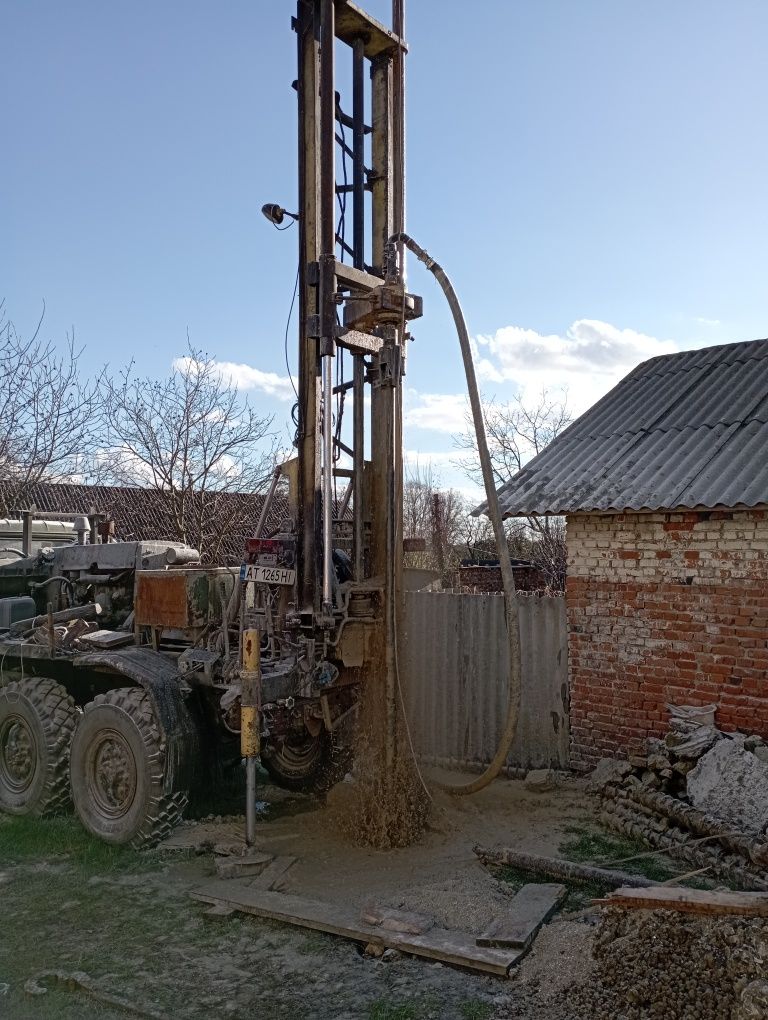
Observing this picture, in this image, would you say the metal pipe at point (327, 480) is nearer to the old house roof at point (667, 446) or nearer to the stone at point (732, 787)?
the old house roof at point (667, 446)

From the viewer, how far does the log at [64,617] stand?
295 inches

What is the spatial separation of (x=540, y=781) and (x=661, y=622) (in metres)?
1.73

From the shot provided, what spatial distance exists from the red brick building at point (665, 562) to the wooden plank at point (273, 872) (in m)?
3.22

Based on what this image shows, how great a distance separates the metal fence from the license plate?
2.03m

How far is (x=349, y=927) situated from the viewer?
4.41 metres

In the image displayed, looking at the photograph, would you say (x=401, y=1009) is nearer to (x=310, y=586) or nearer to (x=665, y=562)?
(x=310, y=586)

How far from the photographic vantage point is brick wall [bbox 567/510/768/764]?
657cm

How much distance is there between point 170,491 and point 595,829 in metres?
12.6

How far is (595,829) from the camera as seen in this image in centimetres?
627

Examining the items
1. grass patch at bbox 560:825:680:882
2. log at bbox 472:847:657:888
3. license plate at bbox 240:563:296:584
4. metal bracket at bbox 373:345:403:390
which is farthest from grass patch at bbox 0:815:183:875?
metal bracket at bbox 373:345:403:390

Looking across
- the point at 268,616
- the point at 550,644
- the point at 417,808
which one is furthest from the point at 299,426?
the point at 550,644

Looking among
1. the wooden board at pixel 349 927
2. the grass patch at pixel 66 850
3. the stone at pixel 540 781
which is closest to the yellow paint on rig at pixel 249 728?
the wooden board at pixel 349 927

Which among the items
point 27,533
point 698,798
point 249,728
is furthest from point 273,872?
point 27,533

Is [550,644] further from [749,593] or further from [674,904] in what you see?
[674,904]
